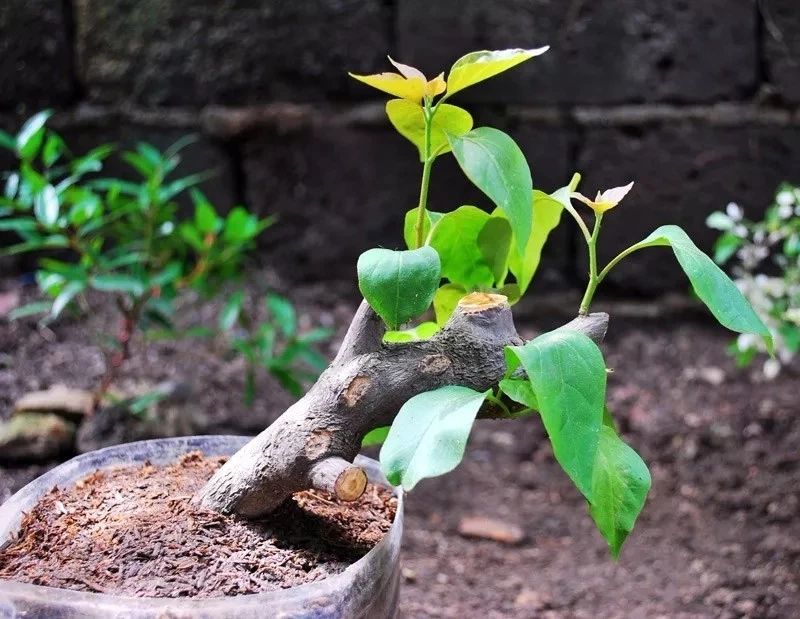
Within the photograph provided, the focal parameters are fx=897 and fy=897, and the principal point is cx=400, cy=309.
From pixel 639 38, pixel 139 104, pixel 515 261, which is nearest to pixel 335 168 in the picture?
pixel 139 104

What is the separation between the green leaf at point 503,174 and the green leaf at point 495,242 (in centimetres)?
13

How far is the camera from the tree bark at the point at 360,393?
2.52 ft

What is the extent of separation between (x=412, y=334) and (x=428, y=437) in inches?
5.7

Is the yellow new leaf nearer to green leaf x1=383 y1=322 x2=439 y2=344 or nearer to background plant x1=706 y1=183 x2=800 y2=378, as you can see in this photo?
green leaf x1=383 y1=322 x2=439 y2=344

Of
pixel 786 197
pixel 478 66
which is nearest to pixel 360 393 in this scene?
pixel 478 66

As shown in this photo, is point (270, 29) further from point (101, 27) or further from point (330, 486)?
point (330, 486)

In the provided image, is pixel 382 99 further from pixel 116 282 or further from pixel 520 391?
pixel 520 391

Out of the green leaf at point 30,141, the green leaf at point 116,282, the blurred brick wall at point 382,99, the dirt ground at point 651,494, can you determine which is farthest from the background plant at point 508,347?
the blurred brick wall at point 382,99

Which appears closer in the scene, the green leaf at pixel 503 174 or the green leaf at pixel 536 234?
the green leaf at pixel 503 174

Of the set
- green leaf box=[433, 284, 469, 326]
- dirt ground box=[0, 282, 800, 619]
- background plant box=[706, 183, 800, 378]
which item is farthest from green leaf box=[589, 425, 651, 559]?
background plant box=[706, 183, 800, 378]

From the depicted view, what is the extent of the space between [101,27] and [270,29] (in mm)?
404

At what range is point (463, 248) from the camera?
2.81 feet

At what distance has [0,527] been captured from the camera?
2.59 ft

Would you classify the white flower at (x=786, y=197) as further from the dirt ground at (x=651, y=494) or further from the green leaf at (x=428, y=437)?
the green leaf at (x=428, y=437)
